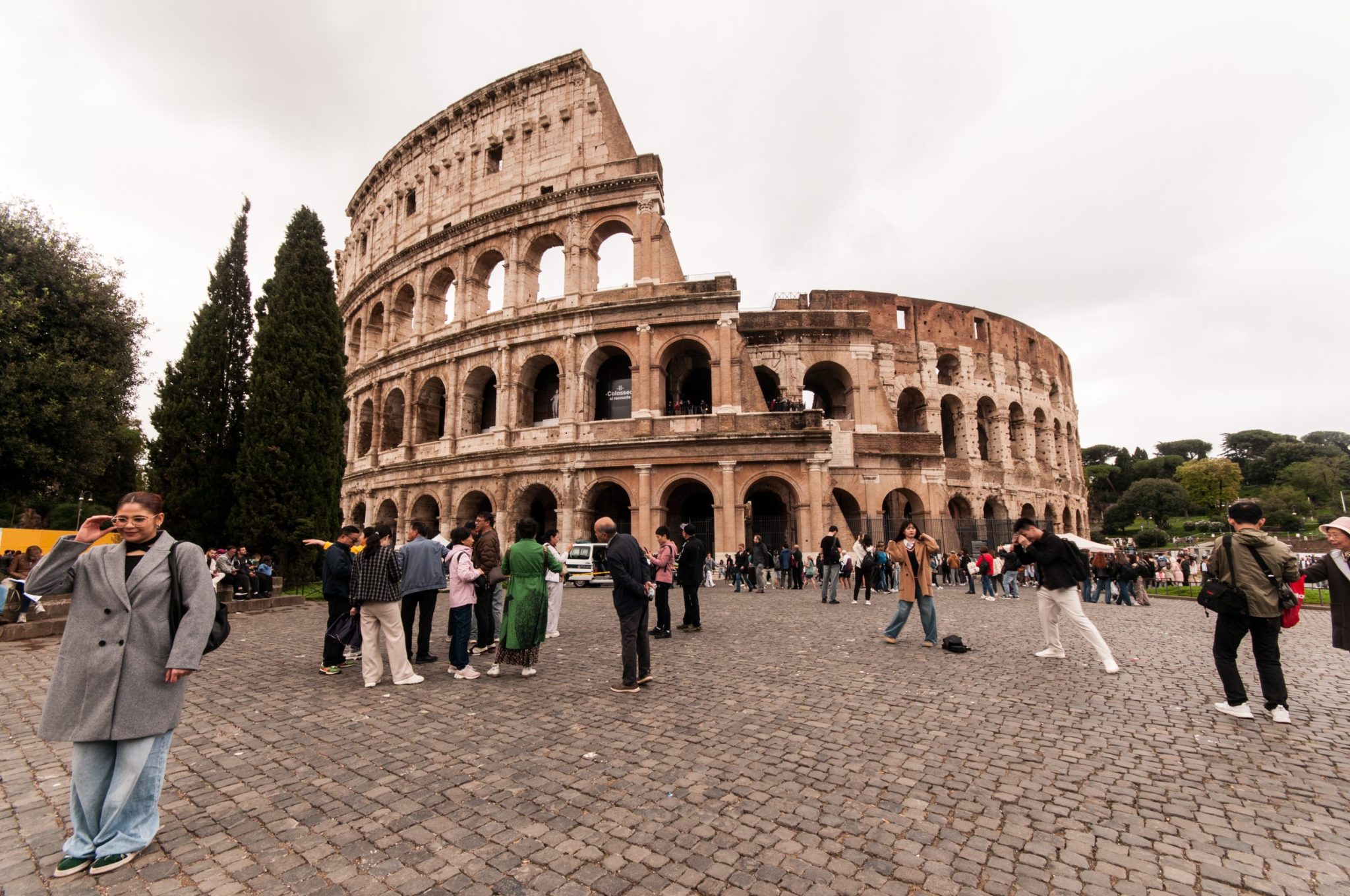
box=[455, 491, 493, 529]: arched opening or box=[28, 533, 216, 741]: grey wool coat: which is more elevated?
box=[455, 491, 493, 529]: arched opening

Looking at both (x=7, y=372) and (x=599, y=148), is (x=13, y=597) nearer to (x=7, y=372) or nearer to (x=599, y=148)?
(x=7, y=372)

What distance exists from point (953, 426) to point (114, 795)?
32025mm

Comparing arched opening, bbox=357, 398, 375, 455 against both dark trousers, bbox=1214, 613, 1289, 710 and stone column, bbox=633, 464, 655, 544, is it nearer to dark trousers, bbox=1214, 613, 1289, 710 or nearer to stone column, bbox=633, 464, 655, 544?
stone column, bbox=633, 464, 655, 544

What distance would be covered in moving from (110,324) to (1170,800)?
23.8m

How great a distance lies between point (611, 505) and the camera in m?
23.4

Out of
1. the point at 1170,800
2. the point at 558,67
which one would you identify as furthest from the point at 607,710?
the point at 558,67

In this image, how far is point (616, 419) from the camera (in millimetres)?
21312

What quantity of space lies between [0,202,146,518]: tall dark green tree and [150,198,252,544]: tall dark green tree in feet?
4.36

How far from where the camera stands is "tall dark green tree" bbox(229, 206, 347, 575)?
16.9 meters

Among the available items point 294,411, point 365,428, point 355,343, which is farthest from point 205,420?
point 355,343

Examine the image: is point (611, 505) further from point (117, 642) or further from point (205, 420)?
point (117, 642)

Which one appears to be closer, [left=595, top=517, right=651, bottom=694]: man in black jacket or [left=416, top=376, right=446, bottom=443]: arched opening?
[left=595, top=517, right=651, bottom=694]: man in black jacket

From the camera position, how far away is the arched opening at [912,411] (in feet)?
92.9

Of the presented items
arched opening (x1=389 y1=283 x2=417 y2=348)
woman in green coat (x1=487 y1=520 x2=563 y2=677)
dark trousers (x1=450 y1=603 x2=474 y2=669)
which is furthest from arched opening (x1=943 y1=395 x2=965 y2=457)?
dark trousers (x1=450 y1=603 x2=474 y2=669)
